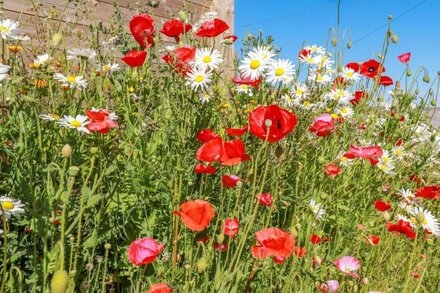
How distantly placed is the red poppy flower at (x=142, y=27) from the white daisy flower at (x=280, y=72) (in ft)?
1.78

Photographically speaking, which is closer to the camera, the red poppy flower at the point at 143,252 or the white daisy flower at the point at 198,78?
the red poppy flower at the point at 143,252

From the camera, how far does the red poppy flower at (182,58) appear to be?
70.6 inches

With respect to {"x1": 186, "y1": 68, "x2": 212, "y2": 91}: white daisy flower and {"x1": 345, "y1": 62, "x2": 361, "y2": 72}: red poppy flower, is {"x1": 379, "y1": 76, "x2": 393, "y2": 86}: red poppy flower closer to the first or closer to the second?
{"x1": 345, "y1": 62, "x2": 361, "y2": 72}: red poppy flower

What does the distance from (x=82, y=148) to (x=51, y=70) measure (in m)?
0.35

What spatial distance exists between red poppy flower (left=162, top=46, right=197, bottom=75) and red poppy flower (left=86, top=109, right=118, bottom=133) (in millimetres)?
407

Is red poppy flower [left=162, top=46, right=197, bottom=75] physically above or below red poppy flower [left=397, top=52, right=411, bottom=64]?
below

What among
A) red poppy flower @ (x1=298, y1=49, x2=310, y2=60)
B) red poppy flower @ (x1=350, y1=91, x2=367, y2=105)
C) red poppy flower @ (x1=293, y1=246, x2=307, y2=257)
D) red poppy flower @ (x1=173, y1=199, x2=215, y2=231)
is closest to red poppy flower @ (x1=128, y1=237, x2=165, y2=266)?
red poppy flower @ (x1=173, y1=199, x2=215, y2=231)

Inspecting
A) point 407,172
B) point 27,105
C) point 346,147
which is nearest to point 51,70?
point 27,105

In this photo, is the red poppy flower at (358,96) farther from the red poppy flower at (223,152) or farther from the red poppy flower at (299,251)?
the red poppy flower at (223,152)

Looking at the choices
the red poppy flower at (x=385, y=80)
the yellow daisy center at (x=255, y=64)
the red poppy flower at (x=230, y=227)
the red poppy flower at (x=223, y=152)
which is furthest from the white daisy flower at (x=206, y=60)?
the red poppy flower at (x=385, y=80)

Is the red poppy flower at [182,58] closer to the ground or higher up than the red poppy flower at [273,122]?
higher up

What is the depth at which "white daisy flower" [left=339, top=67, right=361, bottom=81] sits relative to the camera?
9.80ft

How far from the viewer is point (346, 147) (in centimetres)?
258

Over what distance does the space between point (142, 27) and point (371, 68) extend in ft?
4.83
